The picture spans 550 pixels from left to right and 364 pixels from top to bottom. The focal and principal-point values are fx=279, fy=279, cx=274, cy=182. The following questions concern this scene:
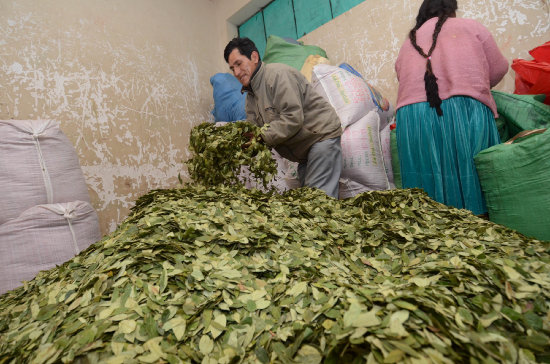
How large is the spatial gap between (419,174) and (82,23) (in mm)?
2893

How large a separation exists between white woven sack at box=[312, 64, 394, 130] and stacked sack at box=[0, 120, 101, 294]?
1.78m

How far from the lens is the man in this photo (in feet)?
5.86

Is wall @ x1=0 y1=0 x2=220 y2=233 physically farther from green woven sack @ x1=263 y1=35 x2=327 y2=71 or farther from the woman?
the woman

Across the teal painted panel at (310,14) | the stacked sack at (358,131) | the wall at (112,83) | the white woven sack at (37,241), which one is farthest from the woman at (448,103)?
the wall at (112,83)

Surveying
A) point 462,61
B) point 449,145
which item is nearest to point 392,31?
point 462,61

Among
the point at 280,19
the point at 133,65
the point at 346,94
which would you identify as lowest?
the point at 346,94

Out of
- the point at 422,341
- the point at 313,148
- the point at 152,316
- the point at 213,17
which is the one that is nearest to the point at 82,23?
the point at 213,17

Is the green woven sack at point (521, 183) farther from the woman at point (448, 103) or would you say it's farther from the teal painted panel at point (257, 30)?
the teal painted panel at point (257, 30)

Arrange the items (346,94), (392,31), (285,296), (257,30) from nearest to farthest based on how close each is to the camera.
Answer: (285,296)
(346,94)
(392,31)
(257,30)

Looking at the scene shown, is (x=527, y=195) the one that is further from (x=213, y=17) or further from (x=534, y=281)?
(x=213, y=17)

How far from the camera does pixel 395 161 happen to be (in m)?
2.01

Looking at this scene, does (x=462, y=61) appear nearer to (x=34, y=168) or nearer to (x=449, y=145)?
(x=449, y=145)

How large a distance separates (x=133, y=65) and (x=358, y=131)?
2199 mm

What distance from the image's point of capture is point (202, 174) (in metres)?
1.58
